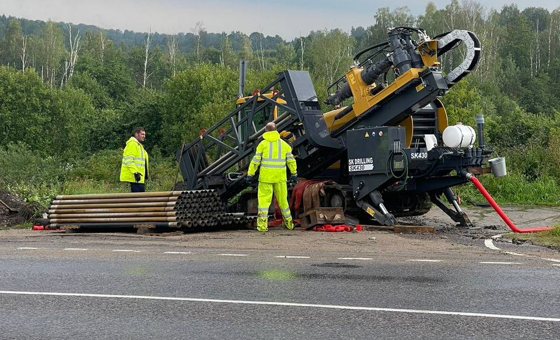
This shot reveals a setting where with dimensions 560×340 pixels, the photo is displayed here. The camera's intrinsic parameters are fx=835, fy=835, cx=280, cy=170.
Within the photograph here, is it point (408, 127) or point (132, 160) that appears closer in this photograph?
point (408, 127)

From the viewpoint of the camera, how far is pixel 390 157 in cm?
1434

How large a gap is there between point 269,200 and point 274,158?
764 mm

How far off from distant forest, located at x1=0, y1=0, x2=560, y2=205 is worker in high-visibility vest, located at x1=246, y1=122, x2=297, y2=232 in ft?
38.3

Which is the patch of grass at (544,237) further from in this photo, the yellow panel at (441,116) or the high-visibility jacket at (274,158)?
the high-visibility jacket at (274,158)

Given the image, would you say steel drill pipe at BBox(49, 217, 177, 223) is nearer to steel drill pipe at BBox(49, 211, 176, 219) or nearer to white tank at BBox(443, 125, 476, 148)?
steel drill pipe at BBox(49, 211, 176, 219)

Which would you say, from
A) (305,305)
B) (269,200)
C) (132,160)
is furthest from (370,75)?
(305,305)

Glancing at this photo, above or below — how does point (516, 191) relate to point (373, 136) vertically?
below

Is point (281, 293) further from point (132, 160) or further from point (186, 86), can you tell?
point (186, 86)

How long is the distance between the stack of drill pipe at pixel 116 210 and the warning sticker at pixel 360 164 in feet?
10.3

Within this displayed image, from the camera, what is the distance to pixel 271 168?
14945 millimetres

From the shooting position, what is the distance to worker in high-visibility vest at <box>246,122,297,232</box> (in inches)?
588

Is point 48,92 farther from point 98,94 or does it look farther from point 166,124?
point 166,124

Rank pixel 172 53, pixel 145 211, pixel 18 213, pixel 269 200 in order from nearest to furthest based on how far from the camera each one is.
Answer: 1. pixel 269 200
2. pixel 145 211
3. pixel 18 213
4. pixel 172 53

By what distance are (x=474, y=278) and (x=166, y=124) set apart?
173 feet
